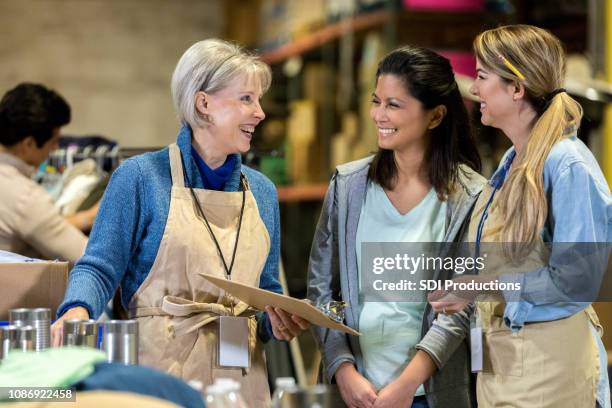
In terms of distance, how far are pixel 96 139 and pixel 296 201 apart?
2.13 metres

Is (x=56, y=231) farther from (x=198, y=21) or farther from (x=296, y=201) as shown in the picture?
(x=198, y=21)

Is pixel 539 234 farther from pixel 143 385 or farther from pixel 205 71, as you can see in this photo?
pixel 143 385

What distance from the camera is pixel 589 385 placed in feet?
7.56

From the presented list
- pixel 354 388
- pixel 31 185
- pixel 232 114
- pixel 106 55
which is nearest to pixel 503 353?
pixel 354 388

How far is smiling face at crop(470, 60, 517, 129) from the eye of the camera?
8.11 feet

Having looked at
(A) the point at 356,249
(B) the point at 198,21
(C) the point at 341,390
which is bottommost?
(C) the point at 341,390

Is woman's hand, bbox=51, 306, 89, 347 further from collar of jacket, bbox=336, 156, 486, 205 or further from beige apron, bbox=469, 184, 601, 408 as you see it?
beige apron, bbox=469, 184, 601, 408

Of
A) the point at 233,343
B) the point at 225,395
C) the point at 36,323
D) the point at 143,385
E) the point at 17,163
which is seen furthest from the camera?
the point at 17,163

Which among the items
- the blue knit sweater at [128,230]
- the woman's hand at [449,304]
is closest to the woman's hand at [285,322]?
the blue knit sweater at [128,230]

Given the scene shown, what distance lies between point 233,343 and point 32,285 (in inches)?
21.1

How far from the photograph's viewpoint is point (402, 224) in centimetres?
268

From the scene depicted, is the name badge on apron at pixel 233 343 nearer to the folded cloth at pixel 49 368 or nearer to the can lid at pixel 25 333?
the can lid at pixel 25 333

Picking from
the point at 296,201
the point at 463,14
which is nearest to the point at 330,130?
the point at 296,201

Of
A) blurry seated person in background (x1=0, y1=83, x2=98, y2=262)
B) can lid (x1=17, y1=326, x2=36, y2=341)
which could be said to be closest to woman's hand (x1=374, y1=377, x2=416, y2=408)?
can lid (x1=17, y1=326, x2=36, y2=341)
